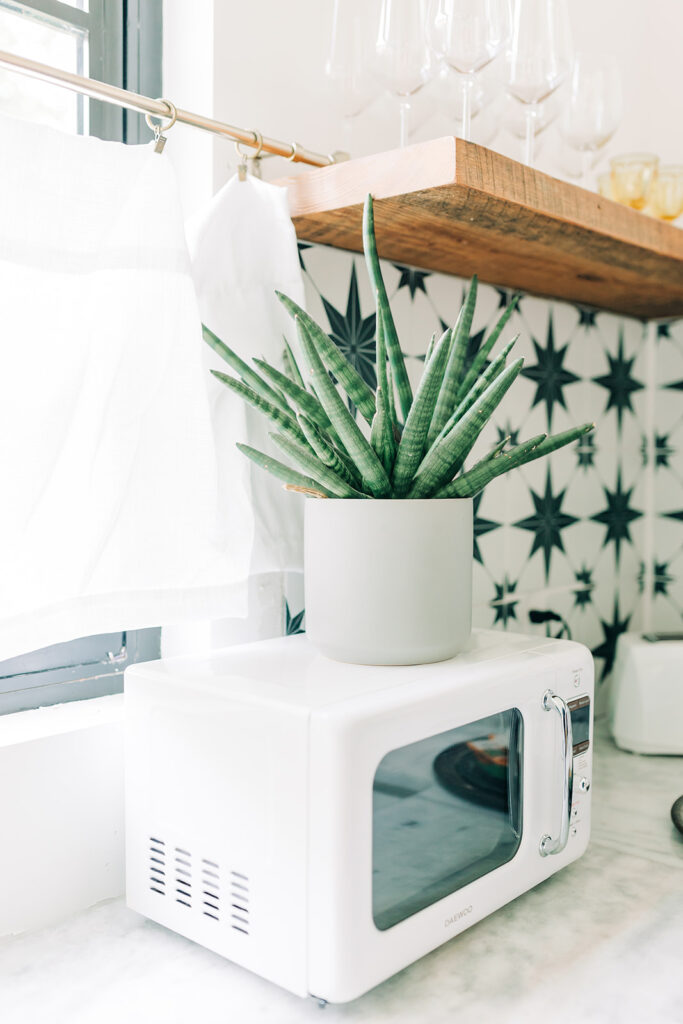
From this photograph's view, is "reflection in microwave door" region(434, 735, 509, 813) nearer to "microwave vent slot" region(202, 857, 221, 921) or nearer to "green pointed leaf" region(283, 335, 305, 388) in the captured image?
"microwave vent slot" region(202, 857, 221, 921)

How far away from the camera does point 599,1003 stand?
2.51ft

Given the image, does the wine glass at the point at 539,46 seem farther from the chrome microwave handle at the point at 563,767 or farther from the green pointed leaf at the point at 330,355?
the chrome microwave handle at the point at 563,767

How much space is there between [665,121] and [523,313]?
0.58 metres

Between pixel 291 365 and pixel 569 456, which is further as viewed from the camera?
pixel 569 456

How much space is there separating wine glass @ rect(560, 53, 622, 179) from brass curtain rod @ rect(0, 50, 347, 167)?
0.39 meters

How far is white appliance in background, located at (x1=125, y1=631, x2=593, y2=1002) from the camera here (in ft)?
2.37

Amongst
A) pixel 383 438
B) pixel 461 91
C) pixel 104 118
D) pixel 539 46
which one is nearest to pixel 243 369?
pixel 383 438

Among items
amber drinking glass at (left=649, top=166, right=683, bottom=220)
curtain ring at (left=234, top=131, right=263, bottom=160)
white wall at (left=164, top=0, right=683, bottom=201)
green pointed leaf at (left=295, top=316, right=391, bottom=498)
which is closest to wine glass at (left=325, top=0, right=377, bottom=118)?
white wall at (left=164, top=0, right=683, bottom=201)

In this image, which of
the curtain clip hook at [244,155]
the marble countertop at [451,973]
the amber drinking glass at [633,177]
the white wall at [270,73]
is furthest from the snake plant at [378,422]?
the amber drinking glass at [633,177]

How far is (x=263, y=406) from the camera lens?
2.86ft

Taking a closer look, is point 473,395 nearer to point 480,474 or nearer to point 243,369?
point 480,474

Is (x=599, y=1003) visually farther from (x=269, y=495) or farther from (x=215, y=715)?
(x=269, y=495)

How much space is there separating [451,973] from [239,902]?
0.20 metres

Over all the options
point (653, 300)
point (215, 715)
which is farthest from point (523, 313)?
point (215, 715)
